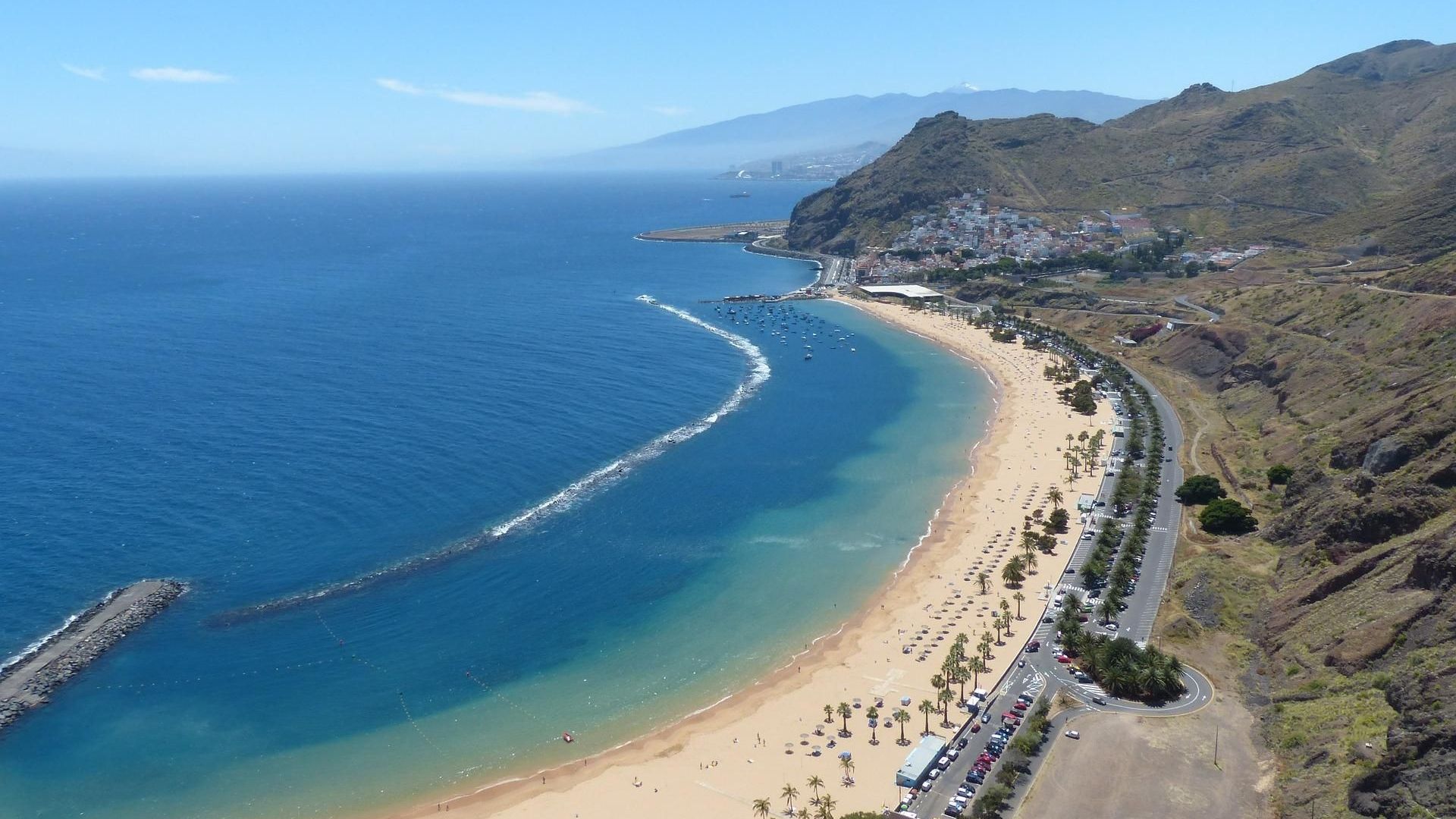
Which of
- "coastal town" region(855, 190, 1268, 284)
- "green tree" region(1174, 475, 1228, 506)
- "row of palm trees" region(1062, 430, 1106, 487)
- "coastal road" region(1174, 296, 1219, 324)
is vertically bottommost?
"row of palm trees" region(1062, 430, 1106, 487)

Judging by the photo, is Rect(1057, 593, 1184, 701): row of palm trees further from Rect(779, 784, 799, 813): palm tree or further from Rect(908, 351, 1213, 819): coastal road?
Rect(779, 784, 799, 813): palm tree

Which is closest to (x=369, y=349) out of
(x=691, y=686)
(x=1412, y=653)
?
(x=691, y=686)

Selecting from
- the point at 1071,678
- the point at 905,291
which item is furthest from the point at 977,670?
the point at 905,291

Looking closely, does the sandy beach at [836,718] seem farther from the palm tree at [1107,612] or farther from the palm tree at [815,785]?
the palm tree at [1107,612]

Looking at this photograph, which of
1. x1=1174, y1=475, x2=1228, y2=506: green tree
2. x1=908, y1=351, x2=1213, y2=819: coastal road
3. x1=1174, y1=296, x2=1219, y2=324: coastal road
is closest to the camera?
x1=908, y1=351, x2=1213, y2=819: coastal road

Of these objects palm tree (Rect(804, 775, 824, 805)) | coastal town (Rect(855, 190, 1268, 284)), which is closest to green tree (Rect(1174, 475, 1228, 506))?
palm tree (Rect(804, 775, 824, 805))

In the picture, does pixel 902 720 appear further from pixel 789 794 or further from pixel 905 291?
pixel 905 291
